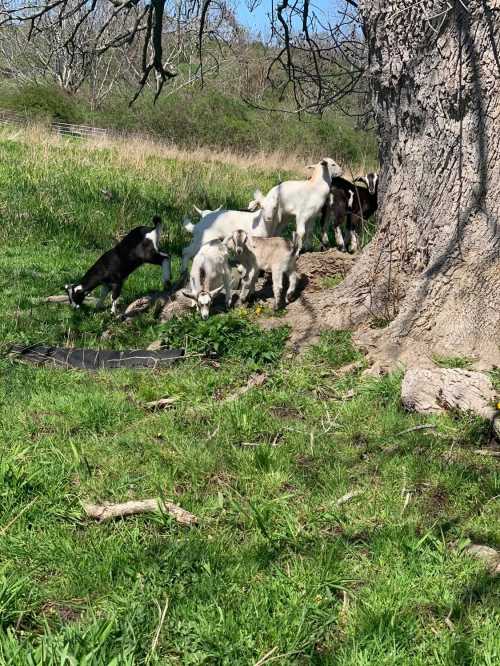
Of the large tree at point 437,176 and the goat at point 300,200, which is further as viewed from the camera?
the goat at point 300,200

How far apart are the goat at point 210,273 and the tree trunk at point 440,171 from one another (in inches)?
81.8

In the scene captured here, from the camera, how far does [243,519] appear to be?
3523 mm

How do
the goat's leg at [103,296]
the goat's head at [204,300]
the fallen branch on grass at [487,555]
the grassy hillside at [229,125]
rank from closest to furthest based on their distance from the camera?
1. the fallen branch on grass at [487,555]
2. the goat's head at [204,300]
3. the goat's leg at [103,296]
4. the grassy hillside at [229,125]

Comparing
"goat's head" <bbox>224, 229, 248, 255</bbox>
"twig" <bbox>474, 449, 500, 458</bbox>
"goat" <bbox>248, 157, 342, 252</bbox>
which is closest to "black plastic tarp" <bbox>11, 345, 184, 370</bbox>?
"goat's head" <bbox>224, 229, 248, 255</bbox>

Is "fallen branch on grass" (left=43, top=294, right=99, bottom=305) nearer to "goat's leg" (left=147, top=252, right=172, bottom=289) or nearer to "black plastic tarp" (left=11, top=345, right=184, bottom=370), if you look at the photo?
"goat's leg" (left=147, top=252, right=172, bottom=289)

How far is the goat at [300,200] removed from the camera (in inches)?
368

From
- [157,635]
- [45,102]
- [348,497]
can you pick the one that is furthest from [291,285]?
[45,102]

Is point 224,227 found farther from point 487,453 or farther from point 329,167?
point 487,453

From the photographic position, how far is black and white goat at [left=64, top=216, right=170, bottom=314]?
830 cm

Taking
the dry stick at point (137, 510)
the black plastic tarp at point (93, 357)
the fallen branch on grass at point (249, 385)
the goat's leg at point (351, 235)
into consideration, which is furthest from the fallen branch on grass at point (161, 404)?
the goat's leg at point (351, 235)

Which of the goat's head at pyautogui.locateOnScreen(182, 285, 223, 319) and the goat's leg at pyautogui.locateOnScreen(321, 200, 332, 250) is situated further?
the goat's leg at pyautogui.locateOnScreen(321, 200, 332, 250)

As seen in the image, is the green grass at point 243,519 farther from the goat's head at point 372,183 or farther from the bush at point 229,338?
the goat's head at point 372,183

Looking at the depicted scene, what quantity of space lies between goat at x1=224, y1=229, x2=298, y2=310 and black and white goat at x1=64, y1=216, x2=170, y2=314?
49.8 inches

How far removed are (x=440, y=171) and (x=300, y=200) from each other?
12.6 feet
